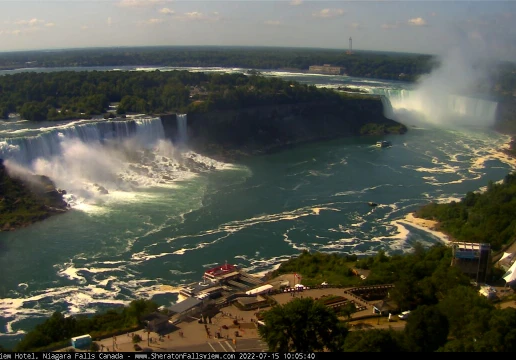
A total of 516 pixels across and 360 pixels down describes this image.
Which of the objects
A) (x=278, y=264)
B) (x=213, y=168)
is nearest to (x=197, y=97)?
(x=213, y=168)

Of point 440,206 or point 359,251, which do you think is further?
point 440,206

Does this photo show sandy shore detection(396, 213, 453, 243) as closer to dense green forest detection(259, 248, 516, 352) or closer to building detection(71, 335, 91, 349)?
dense green forest detection(259, 248, 516, 352)

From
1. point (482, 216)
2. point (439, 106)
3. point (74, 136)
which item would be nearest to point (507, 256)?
point (482, 216)

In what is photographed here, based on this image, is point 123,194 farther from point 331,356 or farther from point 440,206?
point 331,356

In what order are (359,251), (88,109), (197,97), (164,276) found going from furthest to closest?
(197,97) → (88,109) → (359,251) → (164,276)

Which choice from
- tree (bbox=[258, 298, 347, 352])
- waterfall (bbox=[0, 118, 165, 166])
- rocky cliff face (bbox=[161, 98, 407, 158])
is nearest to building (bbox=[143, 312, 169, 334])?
tree (bbox=[258, 298, 347, 352])

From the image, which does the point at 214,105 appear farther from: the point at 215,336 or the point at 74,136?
the point at 215,336

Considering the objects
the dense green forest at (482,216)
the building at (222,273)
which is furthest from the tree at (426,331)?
the dense green forest at (482,216)
